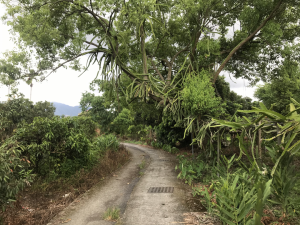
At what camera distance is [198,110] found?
6.93 metres

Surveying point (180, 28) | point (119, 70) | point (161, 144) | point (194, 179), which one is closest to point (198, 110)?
point (194, 179)

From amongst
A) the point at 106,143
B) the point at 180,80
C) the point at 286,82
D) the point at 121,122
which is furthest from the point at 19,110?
the point at 286,82

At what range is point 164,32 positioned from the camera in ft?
31.7

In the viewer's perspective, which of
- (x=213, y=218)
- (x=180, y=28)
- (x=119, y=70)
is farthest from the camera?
(x=180, y=28)

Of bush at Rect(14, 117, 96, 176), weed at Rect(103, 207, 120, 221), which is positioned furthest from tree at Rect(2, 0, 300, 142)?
weed at Rect(103, 207, 120, 221)

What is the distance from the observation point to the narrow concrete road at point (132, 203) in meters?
4.15

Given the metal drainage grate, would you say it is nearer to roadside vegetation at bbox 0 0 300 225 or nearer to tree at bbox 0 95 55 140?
roadside vegetation at bbox 0 0 300 225

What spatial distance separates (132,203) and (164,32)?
7973mm

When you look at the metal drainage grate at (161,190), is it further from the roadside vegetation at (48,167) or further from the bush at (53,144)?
the bush at (53,144)

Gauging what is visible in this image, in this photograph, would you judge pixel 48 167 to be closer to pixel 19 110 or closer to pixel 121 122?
pixel 19 110

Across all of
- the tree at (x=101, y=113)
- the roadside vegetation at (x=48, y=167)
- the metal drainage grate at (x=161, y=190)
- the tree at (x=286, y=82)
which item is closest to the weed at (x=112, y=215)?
the roadside vegetation at (x=48, y=167)

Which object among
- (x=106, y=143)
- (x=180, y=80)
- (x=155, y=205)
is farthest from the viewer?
(x=106, y=143)

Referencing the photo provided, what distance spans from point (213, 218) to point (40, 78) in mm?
9037

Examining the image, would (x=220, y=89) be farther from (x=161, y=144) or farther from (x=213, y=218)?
(x=213, y=218)
